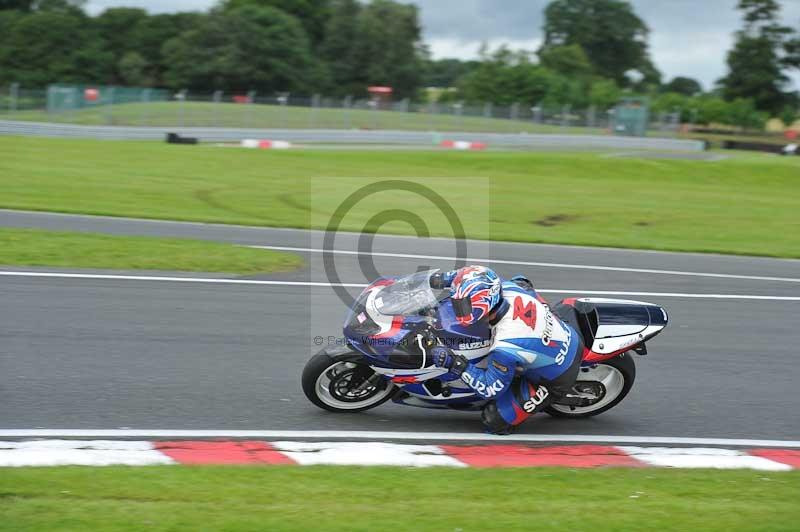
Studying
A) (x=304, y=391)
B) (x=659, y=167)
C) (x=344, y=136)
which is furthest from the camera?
(x=344, y=136)

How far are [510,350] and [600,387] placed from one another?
126 centimetres

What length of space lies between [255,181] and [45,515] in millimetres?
20593

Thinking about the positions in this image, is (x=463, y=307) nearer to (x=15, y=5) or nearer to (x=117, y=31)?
(x=117, y=31)

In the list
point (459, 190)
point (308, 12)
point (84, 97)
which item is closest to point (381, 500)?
point (459, 190)

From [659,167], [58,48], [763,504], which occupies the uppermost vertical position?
[58,48]

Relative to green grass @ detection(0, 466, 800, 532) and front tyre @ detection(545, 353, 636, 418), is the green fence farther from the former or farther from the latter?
green grass @ detection(0, 466, 800, 532)

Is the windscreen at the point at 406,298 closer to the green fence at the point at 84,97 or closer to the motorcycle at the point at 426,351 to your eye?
the motorcycle at the point at 426,351

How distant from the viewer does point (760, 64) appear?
84250mm

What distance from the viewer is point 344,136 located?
149 feet

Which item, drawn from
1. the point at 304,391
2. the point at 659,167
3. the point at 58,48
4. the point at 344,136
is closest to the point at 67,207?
the point at 304,391

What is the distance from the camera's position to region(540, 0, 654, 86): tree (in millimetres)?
115750

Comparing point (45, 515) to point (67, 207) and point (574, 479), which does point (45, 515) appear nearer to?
point (574, 479)

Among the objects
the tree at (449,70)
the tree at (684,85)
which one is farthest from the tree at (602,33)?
the tree at (684,85)

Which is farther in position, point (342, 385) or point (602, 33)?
point (602, 33)
